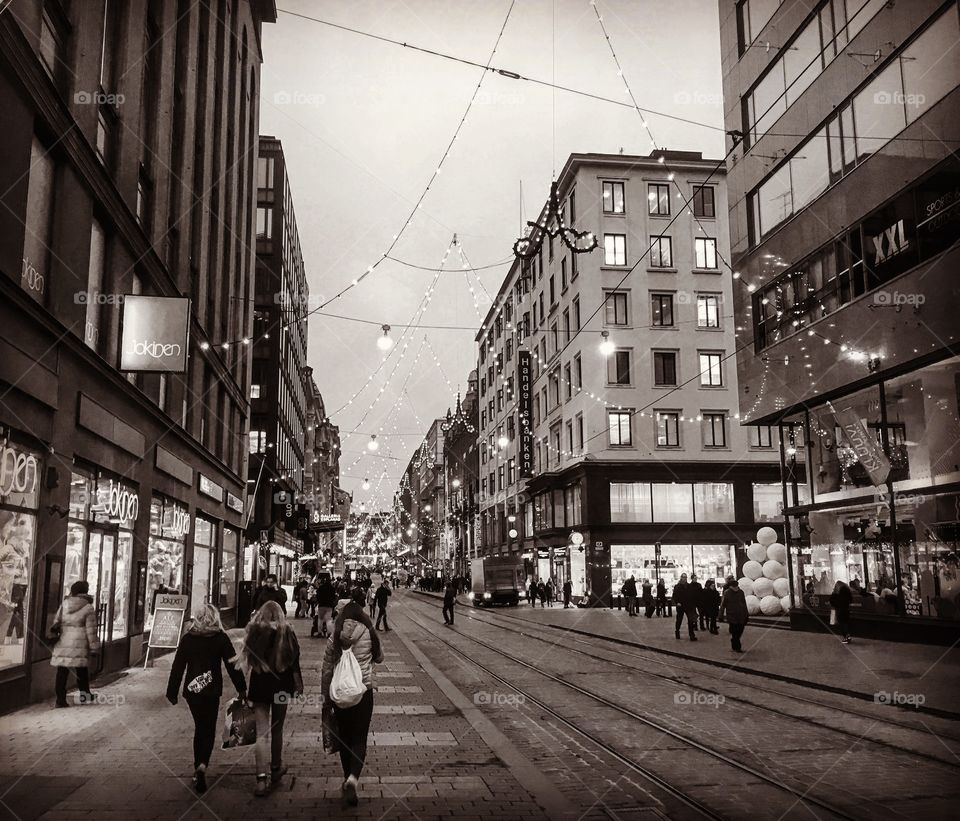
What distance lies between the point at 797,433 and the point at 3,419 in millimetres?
21845

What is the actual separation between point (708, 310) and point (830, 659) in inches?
1314

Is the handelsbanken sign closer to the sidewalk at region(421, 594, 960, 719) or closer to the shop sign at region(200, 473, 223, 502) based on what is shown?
the shop sign at region(200, 473, 223, 502)

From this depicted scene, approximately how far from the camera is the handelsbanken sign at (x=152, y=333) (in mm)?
16094

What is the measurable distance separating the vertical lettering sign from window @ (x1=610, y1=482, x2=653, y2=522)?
12.4 m

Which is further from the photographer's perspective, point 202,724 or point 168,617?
point 168,617

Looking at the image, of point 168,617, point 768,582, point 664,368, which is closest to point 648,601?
point 768,582

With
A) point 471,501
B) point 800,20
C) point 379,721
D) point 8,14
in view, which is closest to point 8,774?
point 379,721

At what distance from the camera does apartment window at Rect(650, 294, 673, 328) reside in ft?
159

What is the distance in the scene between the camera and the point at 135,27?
17.5m

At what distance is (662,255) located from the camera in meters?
49.0

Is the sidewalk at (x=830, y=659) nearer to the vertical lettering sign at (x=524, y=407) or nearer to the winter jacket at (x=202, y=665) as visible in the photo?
the winter jacket at (x=202, y=665)

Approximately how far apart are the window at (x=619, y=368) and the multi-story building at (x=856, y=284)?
1861 cm

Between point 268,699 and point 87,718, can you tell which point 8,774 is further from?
point 87,718

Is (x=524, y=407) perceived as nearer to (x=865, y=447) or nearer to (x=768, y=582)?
(x=768, y=582)
